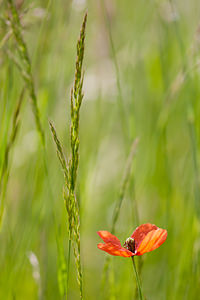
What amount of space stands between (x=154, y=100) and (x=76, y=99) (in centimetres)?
145

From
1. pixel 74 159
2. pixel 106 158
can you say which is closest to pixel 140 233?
pixel 74 159

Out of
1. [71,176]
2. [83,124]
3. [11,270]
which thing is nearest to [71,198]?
[71,176]

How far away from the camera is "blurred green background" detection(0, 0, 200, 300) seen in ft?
3.51

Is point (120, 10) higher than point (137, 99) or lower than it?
higher

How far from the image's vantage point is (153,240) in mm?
585

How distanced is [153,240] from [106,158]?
5.55 ft

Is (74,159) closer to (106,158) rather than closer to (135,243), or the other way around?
(135,243)

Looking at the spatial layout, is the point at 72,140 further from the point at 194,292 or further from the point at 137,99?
the point at 137,99

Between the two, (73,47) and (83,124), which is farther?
(83,124)

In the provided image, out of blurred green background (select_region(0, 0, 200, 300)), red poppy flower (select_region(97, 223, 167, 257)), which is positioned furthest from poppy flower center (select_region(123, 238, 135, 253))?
blurred green background (select_region(0, 0, 200, 300))

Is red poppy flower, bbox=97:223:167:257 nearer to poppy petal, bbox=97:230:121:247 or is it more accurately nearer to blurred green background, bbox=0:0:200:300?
poppy petal, bbox=97:230:121:247

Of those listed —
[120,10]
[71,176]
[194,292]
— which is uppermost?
[120,10]

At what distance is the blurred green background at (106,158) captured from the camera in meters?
1.07

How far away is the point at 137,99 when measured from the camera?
2361 millimetres
